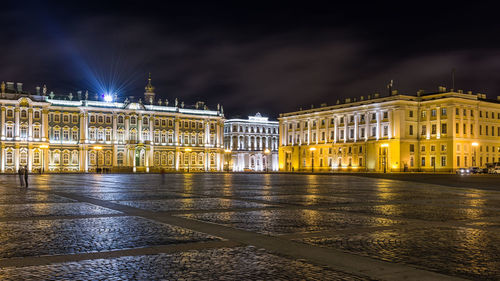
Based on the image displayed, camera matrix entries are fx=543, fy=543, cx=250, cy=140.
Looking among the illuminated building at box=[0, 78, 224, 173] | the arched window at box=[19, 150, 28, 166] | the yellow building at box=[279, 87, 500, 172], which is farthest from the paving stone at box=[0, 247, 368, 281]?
the arched window at box=[19, 150, 28, 166]

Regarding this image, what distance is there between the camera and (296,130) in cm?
11481

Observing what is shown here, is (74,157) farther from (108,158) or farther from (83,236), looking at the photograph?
(83,236)

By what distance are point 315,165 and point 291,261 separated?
100 meters

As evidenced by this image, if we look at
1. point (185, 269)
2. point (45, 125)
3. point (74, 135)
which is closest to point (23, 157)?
point (45, 125)

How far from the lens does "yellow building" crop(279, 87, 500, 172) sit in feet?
287

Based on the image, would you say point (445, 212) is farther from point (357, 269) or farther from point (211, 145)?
point (211, 145)

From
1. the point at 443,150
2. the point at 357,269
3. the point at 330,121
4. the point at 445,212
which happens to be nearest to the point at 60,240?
the point at 357,269

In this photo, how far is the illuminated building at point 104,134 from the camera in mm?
91750

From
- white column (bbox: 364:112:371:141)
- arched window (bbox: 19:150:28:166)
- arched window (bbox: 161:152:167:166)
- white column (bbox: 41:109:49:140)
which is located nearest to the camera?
arched window (bbox: 19:150:28:166)

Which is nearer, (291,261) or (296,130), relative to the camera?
(291,261)

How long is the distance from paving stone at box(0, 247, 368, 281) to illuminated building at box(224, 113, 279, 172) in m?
121

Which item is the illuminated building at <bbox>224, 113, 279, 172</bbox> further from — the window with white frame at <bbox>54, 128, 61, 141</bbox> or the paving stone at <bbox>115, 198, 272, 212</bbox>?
the paving stone at <bbox>115, 198, 272, 212</bbox>

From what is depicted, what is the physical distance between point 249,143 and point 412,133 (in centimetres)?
4942

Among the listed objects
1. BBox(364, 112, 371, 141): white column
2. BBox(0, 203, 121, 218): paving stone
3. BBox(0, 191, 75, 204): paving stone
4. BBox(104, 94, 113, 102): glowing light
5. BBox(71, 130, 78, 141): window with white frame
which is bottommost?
BBox(0, 191, 75, 204): paving stone
